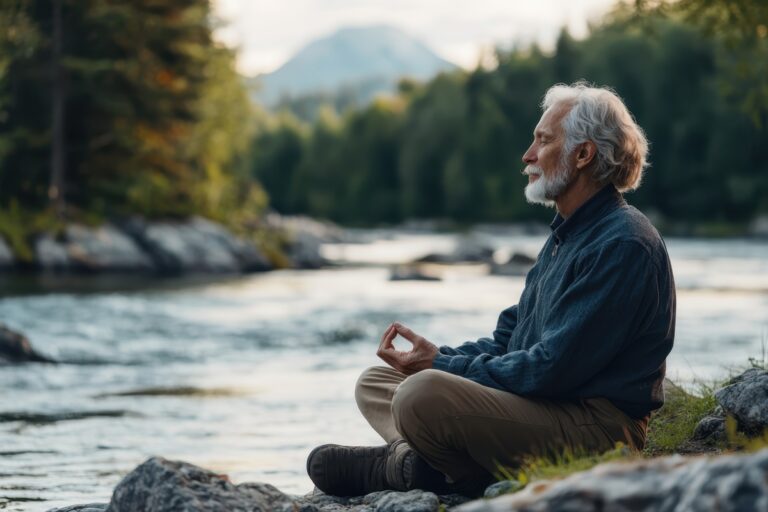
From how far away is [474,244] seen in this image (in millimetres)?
33281

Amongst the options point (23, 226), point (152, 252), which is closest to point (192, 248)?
point (152, 252)

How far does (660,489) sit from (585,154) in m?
1.98

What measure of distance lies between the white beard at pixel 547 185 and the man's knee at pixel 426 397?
0.79m

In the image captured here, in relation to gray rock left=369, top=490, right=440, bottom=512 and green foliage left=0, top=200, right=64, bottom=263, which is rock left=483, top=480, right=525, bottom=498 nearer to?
gray rock left=369, top=490, right=440, bottom=512

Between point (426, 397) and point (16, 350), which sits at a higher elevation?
point (426, 397)

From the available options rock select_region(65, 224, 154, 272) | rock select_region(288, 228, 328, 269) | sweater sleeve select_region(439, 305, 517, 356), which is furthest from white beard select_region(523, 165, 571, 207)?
rock select_region(288, 228, 328, 269)

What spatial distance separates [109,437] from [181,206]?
2345 centimetres

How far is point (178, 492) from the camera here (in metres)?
3.83

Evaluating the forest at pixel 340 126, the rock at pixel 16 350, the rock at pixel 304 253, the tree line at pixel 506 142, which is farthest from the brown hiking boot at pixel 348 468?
the tree line at pixel 506 142

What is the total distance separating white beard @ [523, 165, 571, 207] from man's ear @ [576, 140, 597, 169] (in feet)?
0.20

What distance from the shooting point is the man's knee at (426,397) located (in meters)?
4.30

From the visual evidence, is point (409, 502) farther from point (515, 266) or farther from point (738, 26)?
point (515, 266)

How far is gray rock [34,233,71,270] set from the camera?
2605cm

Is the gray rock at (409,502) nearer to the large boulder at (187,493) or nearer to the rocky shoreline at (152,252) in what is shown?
the large boulder at (187,493)
